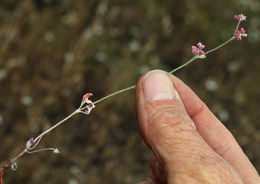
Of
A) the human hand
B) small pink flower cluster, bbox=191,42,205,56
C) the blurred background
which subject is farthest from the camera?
the blurred background

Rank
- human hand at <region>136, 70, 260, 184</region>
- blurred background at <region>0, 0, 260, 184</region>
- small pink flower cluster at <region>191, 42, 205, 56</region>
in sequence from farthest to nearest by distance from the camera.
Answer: blurred background at <region>0, 0, 260, 184</region>, small pink flower cluster at <region>191, 42, 205, 56</region>, human hand at <region>136, 70, 260, 184</region>

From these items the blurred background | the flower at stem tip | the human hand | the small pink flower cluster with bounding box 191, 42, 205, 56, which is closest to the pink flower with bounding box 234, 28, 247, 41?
the small pink flower cluster with bounding box 191, 42, 205, 56

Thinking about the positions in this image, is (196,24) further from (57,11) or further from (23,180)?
(23,180)

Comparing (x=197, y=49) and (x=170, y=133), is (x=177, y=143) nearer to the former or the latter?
(x=170, y=133)

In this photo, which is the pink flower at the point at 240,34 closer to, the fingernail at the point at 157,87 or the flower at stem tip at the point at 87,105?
the fingernail at the point at 157,87

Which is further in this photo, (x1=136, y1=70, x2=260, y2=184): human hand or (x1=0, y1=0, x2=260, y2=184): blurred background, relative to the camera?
(x1=0, y1=0, x2=260, y2=184): blurred background

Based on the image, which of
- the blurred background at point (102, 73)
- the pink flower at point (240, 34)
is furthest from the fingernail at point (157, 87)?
the blurred background at point (102, 73)

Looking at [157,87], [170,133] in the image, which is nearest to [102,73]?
[157,87]

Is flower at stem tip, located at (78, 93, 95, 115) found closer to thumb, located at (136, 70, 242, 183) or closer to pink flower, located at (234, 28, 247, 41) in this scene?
thumb, located at (136, 70, 242, 183)
